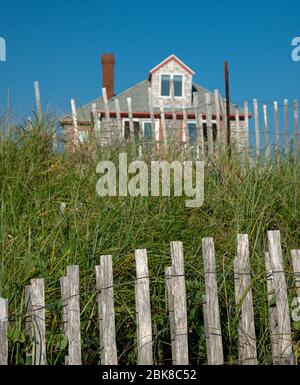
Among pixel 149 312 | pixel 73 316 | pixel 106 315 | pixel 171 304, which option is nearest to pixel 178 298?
pixel 171 304

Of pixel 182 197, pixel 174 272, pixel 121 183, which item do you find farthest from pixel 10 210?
pixel 174 272

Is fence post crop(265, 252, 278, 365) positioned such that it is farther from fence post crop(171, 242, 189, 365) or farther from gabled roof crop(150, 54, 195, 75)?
gabled roof crop(150, 54, 195, 75)

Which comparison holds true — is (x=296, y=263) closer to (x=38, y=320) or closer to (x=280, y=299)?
(x=280, y=299)

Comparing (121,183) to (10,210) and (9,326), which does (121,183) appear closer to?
(10,210)

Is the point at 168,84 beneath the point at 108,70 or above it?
beneath

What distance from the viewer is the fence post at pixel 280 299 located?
12.6 ft

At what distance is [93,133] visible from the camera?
671 centimetres

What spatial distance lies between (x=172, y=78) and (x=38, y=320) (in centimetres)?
1981

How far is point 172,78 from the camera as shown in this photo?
22.7 m

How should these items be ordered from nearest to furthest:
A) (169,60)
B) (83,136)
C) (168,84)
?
(83,136)
(169,60)
(168,84)

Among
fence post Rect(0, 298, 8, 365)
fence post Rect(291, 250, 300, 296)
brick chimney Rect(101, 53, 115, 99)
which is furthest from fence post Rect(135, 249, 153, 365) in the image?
brick chimney Rect(101, 53, 115, 99)

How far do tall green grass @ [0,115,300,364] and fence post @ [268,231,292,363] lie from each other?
5.5 inches

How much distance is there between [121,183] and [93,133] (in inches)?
62.5

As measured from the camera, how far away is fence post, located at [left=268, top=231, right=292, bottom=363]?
384 centimetres
